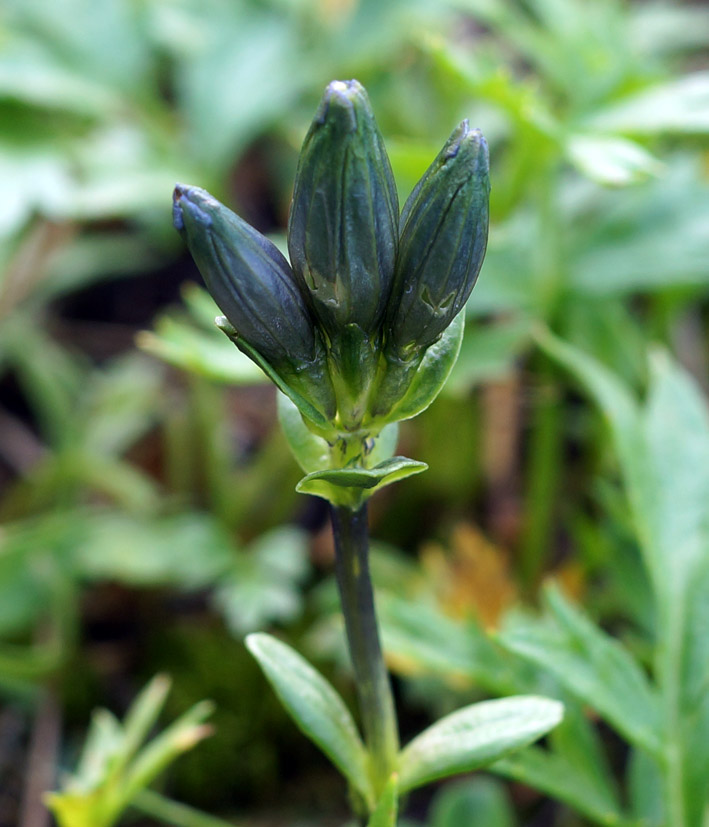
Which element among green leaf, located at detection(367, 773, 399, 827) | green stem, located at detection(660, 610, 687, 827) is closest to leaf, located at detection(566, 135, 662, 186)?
green stem, located at detection(660, 610, 687, 827)

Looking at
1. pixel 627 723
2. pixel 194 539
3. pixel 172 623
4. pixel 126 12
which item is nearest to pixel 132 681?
pixel 172 623

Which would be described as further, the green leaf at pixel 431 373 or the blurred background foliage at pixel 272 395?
the blurred background foliage at pixel 272 395

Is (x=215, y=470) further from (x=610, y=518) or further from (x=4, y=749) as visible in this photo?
(x=610, y=518)

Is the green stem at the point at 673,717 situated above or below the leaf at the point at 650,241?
below

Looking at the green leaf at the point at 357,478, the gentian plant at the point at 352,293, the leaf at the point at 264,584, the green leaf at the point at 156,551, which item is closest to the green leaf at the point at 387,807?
the gentian plant at the point at 352,293

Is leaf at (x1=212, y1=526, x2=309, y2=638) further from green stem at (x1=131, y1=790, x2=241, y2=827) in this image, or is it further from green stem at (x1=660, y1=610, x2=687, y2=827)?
green stem at (x1=660, y1=610, x2=687, y2=827)

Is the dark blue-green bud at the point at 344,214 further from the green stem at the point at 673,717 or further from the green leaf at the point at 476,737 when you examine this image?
the green stem at the point at 673,717

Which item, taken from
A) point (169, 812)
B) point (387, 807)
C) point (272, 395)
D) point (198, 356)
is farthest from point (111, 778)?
point (272, 395)
